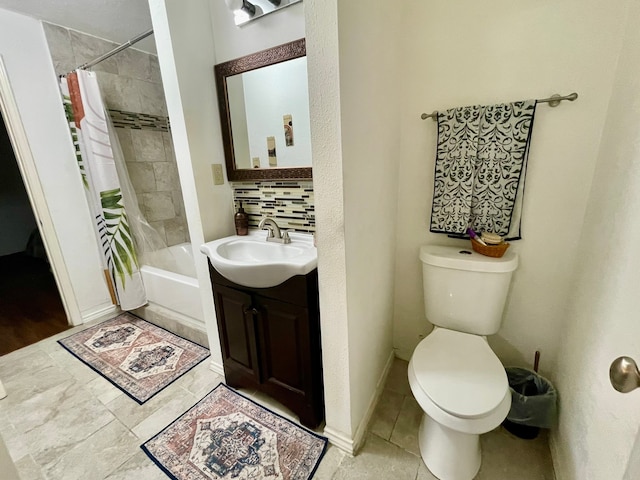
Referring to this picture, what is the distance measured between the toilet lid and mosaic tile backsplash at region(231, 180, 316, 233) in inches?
32.9

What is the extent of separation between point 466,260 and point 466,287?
0.13 m

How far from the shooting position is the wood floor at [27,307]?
208cm

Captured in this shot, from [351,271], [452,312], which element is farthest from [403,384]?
[351,271]

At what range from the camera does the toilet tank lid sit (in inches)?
46.8

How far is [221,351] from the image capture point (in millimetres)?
1528

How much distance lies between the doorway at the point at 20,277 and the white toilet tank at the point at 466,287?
2807 mm

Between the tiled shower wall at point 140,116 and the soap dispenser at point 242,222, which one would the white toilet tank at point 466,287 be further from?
the tiled shower wall at point 140,116

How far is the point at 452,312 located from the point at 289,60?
4.85ft

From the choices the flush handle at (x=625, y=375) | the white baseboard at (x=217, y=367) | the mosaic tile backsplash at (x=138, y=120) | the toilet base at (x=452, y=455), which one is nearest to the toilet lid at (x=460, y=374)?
the toilet base at (x=452, y=455)

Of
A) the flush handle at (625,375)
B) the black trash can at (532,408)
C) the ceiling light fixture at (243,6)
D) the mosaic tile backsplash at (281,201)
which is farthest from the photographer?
the mosaic tile backsplash at (281,201)

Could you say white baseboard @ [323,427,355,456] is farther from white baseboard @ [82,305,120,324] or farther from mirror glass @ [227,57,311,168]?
white baseboard @ [82,305,120,324]

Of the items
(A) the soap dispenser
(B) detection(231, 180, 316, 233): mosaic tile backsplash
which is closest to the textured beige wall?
(B) detection(231, 180, 316, 233): mosaic tile backsplash

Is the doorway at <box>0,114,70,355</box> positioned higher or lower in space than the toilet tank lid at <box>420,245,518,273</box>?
lower

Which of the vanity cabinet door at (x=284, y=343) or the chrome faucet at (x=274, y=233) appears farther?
the chrome faucet at (x=274, y=233)
